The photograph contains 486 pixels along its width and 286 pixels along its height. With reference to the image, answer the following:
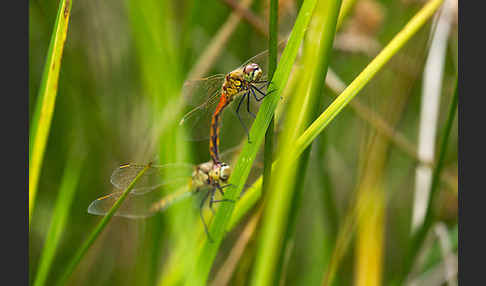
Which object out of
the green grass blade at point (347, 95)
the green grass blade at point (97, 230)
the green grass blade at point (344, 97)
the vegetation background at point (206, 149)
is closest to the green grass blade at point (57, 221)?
the vegetation background at point (206, 149)

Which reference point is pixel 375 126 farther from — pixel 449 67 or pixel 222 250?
pixel 449 67

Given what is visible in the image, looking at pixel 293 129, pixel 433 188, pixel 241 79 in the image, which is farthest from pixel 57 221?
pixel 433 188

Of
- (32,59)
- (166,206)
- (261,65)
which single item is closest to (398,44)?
(261,65)

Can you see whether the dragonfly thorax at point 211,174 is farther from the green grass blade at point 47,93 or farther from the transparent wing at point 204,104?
the green grass blade at point 47,93

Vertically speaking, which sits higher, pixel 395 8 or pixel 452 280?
pixel 395 8

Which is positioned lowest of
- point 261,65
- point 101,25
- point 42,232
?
point 42,232

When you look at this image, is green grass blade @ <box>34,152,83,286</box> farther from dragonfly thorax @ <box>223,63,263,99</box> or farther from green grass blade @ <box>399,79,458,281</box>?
green grass blade @ <box>399,79,458,281</box>
